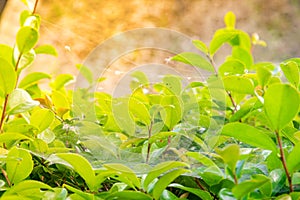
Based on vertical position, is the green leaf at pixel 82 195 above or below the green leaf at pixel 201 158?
below

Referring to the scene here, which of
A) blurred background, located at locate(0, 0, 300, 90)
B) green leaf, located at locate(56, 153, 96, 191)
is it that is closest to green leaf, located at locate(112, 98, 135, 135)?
green leaf, located at locate(56, 153, 96, 191)

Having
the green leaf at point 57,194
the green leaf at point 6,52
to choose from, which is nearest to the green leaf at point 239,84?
the green leaf at point 57,194

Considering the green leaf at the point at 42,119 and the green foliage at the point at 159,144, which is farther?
the green leaf at the point at 42,119

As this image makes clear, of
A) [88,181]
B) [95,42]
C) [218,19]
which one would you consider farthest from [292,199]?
[218,19]

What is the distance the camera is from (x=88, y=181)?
386 millimetres

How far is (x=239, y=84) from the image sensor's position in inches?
18.2

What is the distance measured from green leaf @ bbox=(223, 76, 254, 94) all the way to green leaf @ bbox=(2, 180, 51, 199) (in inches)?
8.9

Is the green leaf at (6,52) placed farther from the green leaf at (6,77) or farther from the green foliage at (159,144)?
the green leaf at (6,77)

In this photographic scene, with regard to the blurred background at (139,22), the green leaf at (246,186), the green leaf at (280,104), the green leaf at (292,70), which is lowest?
the green leaf at (246,186)

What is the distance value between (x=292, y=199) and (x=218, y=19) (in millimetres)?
1690

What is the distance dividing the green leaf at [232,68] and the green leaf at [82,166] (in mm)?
299

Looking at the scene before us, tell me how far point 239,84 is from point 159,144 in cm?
11

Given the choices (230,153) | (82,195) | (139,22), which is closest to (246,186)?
(230,153)

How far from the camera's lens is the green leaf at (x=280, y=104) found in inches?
12.9
